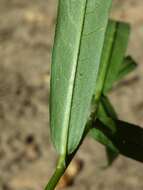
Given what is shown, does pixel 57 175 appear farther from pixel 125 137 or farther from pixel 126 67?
pixel 126 67

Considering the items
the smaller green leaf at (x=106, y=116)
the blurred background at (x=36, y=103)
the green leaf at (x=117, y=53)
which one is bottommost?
the blurred background at (x=36, y=103)

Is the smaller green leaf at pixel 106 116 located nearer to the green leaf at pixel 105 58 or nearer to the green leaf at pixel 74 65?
the green leaf at pixel 105 58

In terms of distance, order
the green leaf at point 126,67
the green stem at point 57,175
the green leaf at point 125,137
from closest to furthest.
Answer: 1. the green stem at point 57,175
2. the green leaf at point 125,137
3. the green leaf at point 126,67

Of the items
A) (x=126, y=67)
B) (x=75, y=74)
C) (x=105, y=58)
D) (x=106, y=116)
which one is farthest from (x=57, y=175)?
(x=126, y=67)

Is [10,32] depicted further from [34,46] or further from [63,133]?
[63,133]

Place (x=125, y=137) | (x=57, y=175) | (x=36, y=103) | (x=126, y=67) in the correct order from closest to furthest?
(x=57, y=175)
(x=125, y=137)
(x=126, y=67)
(x=36, y=103)

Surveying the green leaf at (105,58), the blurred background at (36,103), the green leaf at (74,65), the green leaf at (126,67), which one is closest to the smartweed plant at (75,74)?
the green leaf at (74,65)
